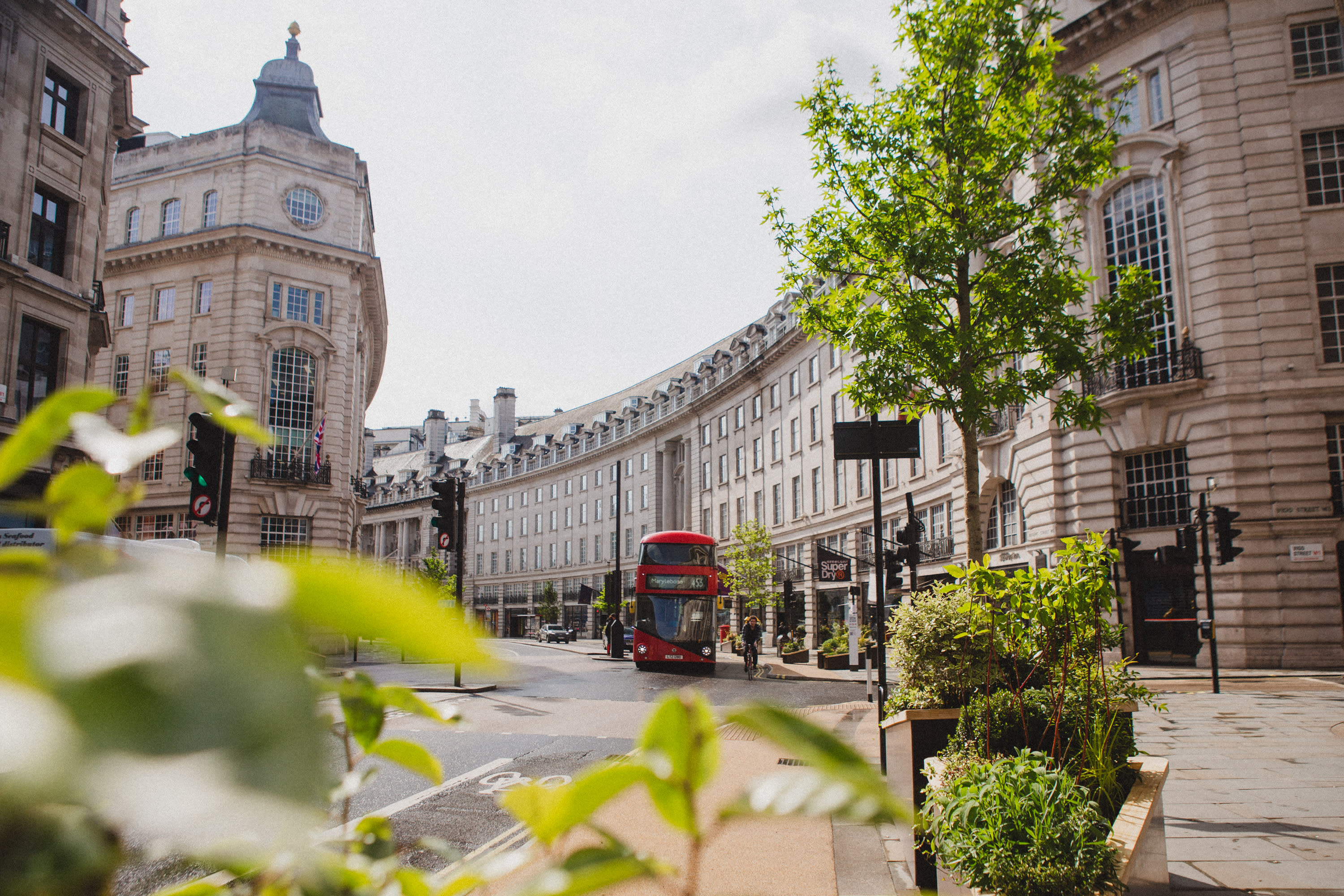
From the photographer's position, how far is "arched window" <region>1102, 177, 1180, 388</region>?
2316 cm

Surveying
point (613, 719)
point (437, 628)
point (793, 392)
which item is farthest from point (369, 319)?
point (437, 628)

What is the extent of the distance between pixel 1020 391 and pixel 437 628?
45.4 ft

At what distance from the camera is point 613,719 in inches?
552

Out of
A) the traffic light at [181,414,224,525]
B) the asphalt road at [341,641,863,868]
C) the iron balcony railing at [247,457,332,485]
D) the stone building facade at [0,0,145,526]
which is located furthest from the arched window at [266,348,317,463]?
the traffic light at [181,414,224,525]

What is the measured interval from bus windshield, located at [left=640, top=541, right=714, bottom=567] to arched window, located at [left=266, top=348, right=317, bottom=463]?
55.1 ft

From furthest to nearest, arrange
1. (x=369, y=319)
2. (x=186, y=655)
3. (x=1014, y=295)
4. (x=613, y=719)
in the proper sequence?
(x=369, y=319) < (x=613, y=719) < (x=1014, y=295) < (x=186, y=655)

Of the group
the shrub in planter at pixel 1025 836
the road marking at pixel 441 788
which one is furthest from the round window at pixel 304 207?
the shrub in planter at pixel 1025 836

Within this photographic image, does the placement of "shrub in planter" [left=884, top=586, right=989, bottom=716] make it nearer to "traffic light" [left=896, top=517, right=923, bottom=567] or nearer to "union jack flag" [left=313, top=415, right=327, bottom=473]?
"traffic light" [left=896, top=517, right=923, bottom=567]

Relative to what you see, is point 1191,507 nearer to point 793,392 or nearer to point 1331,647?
point 1331,647

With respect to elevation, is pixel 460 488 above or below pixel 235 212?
below

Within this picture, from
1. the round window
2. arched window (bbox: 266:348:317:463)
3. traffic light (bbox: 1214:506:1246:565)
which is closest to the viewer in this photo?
traffic light (bbox: 1214:506:1246:565)

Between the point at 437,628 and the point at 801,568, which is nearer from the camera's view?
the point at 437,628

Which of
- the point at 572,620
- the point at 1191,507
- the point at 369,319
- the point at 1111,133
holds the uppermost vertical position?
the point at 369,319

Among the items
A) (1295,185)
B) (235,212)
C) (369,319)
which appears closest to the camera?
(1295,185)
